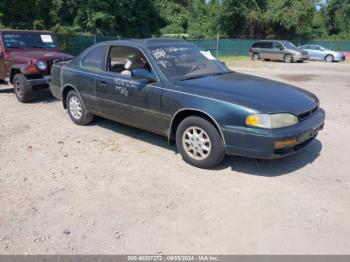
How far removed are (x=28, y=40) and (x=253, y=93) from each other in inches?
279

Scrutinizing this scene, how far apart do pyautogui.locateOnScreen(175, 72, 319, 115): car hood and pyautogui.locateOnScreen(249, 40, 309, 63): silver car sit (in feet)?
70.3

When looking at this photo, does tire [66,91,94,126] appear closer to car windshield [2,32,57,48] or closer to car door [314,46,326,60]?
car windshield [2,32,57,48]

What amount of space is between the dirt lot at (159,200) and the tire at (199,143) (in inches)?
5.8

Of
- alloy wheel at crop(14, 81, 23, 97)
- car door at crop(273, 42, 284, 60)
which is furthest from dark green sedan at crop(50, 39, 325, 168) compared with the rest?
car door at crop(273, 42, 284, 60)

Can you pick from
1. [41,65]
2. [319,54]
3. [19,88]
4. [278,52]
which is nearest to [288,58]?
[278,52]

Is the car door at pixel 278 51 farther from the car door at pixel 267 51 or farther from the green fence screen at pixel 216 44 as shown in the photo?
the green fence screen at pixel 216 44

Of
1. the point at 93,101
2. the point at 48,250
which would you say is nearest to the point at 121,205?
the point at 48,250

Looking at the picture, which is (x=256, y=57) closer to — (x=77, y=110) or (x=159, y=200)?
(x=77, y=110)

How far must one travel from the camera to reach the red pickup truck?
859cm

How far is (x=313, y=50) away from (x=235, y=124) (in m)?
26.8

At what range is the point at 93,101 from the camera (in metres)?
6.34

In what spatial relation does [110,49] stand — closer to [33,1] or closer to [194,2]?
[33,1]

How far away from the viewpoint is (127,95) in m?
5.60

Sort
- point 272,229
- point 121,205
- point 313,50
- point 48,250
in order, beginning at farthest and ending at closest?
point 313,50 < point 121,205 < point 272,229 < point 48,250
